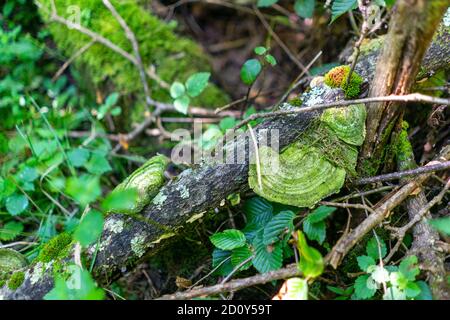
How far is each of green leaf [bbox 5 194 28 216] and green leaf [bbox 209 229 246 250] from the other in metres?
1.16

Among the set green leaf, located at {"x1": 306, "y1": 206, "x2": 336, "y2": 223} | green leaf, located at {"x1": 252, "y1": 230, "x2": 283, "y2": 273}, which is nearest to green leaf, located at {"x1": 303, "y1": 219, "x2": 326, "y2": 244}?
green leaf, located at {"x1": 306, "y1": 206, "x2": 336, "y2": 223}

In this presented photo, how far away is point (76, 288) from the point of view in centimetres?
165

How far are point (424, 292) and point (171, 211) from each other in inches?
41.3

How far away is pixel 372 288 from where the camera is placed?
1685mm

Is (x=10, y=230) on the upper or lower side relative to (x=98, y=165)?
lower

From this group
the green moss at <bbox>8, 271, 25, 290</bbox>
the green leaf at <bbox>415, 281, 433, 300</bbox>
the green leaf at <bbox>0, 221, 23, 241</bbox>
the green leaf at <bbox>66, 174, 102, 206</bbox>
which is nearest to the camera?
the green leaf at <bbox>66, 174, 102, 206</bbox>

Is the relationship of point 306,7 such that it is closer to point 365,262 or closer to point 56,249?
point 365,262

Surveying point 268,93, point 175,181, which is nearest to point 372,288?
point 175,181

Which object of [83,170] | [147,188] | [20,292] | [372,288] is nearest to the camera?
[372,288]

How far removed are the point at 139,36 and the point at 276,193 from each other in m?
1.86

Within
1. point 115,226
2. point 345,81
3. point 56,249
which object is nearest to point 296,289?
point 115,226

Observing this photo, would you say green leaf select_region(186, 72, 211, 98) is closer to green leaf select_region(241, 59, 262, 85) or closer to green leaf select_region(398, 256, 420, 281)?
green leaf select_region(241, 59, 262, 85)

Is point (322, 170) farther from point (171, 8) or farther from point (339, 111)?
point (171, 8)

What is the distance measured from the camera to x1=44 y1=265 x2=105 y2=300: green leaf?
1.49 metres
